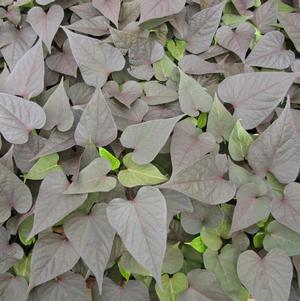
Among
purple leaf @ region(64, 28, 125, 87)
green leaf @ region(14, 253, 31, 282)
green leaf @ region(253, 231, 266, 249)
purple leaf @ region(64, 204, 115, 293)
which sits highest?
purple leaf @ region(64, 28, 125, 87)

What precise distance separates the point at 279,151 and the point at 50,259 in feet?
1.40

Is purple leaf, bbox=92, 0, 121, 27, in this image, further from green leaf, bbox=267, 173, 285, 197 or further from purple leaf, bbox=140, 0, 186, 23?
green leaf, bbox=267, 173, 285, 197

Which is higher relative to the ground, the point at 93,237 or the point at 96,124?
the point at 96,124

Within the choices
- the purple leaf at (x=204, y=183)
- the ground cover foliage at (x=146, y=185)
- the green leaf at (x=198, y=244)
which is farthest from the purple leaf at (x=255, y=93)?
the green leaf at (x=198, y=244)

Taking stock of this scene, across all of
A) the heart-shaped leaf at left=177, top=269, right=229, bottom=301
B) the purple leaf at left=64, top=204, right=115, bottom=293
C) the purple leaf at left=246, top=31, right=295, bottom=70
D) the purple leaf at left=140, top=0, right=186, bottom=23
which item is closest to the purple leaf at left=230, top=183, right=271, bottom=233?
the heart-shaped leaf at left=177, top=269, right=229, bottom=301

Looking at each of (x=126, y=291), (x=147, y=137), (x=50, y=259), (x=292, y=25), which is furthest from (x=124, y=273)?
(x=292, y=25)

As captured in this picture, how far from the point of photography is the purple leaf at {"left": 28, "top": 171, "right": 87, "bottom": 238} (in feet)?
2.26

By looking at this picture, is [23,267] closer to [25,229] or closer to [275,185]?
[25,229]

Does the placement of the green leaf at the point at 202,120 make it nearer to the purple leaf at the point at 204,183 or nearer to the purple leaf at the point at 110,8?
the purple leaf at the point at 204,183

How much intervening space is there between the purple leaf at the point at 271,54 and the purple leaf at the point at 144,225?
41 cm

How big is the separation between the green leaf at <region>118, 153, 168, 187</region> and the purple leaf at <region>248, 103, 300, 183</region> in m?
0.17

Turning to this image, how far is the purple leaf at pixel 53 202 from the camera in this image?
2.26 ft

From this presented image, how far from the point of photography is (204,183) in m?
0.74

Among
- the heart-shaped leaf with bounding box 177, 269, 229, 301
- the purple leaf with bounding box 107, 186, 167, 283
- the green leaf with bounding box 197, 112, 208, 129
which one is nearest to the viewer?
the purple leaf with bounding box 107, 186, 167, 283
